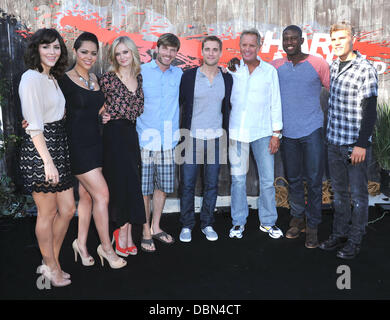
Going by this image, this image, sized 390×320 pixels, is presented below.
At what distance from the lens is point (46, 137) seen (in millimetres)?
2225

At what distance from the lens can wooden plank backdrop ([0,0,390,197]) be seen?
12.5ft

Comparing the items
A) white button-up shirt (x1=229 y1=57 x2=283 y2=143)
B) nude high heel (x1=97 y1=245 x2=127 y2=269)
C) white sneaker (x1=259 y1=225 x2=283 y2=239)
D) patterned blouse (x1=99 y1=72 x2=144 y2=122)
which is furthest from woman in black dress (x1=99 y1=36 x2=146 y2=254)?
white sneaker (x1=259 y1=225 x2=283 y2=239)

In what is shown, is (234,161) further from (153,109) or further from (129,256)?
(129,256)

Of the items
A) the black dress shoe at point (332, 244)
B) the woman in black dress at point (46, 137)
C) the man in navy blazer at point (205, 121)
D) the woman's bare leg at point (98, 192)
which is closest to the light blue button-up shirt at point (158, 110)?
the man in navy blazer at point (205, 121)

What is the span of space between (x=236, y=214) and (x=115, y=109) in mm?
1470

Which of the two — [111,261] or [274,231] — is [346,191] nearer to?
[274,231]

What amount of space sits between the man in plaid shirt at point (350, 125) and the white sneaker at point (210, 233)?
1.04 metres

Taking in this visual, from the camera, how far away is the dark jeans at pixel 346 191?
280 centimetres

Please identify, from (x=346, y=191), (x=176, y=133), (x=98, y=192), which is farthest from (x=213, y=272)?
(x=346, y=191)

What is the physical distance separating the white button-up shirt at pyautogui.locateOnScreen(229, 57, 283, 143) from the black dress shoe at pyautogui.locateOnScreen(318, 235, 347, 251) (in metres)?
1.02

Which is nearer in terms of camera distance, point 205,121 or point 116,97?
point 116,97

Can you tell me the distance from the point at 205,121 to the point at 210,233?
1.01 m

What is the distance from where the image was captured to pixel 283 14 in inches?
160
